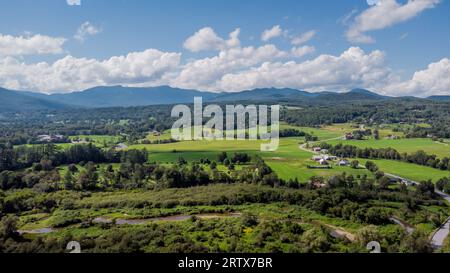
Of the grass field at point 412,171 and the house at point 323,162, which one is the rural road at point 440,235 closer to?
the grass field at point 412,171

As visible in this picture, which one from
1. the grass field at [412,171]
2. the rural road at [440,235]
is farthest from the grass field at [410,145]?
the rural road at [440,235]

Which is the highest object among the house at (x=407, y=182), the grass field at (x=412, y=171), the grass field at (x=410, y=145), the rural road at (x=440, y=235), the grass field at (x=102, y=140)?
the grass field at (x=410, y=145)

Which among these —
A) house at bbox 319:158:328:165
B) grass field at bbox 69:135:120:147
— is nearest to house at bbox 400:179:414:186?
house at bbox 319:158:328:165

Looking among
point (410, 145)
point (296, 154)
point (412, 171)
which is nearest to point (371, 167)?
point (412, 171)

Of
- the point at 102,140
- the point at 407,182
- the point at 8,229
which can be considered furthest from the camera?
the point at 102,140

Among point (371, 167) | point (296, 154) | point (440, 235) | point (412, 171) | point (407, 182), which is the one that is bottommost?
point (440, 235)

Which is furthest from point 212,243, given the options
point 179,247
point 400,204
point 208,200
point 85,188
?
point 85,188

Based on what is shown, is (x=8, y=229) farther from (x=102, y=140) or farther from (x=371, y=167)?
(x=102, y=140)

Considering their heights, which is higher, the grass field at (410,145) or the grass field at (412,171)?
the grass field at (410,145)

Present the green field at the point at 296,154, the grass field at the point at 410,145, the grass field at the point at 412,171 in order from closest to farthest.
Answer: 1. the grass field at the point at 412,171
2. the green field at the point at 296,154
3. the grass field at the point at 410,145

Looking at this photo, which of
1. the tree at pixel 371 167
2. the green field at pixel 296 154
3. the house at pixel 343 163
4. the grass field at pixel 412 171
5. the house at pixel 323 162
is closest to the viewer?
the grass field at pixel 412 171

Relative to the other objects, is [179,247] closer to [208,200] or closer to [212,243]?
[212,243]

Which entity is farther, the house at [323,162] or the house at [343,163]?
the house at [343,163]
